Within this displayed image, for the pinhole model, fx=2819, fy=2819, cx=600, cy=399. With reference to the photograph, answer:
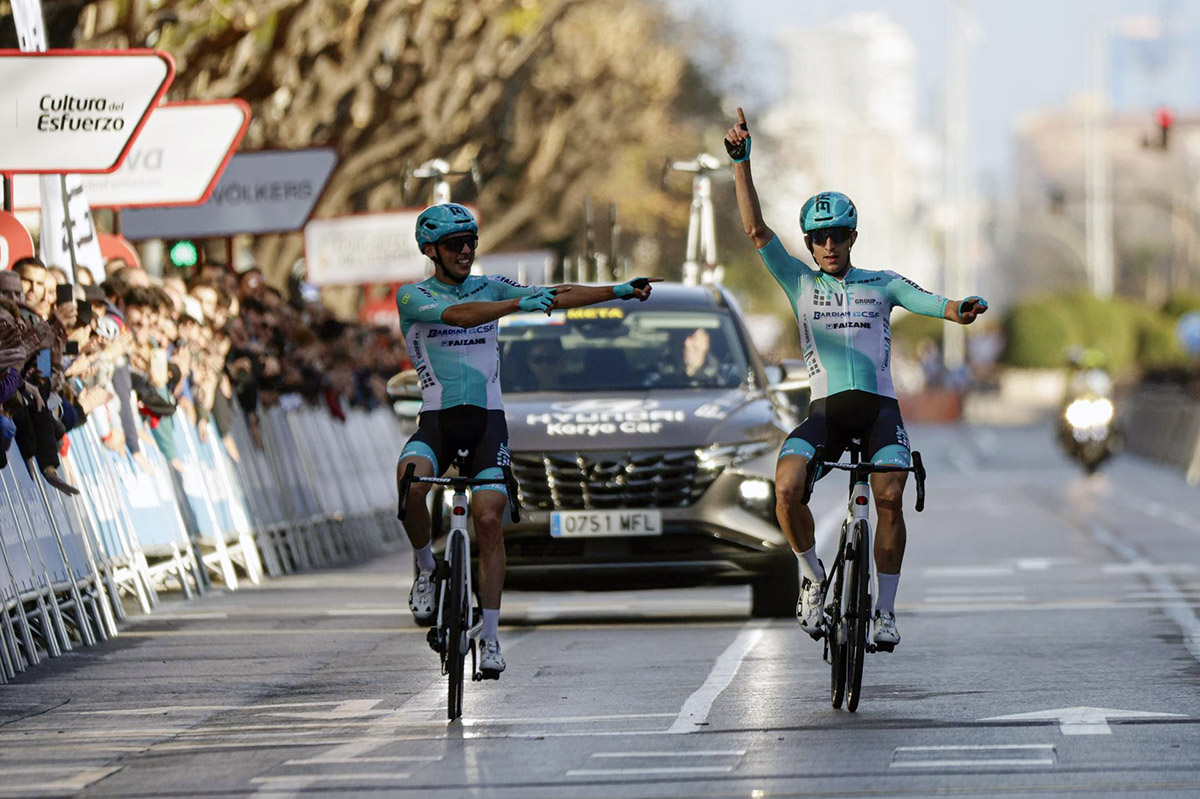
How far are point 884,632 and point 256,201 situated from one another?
13.9 meters

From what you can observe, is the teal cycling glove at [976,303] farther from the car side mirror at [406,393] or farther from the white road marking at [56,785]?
the car side mirror at [406,393]

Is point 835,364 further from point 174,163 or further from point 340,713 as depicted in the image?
point 174,163

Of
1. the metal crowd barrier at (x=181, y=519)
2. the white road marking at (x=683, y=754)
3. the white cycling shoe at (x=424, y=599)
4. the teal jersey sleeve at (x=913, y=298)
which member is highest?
the teal jersey sleeve at (x=913, y=298)

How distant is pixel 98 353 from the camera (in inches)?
641

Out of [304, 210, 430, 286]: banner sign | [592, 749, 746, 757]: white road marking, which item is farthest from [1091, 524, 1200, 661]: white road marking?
[304, 210, 430, 286]: banner sign

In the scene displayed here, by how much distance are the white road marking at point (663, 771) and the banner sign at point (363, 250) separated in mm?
21159

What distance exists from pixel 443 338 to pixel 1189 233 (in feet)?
428

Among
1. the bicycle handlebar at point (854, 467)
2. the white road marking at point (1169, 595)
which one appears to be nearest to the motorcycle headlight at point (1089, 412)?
the white road marking at point (1169, 595)

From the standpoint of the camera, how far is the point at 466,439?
10.9m

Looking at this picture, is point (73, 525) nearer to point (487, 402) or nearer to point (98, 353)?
point (98, 353)

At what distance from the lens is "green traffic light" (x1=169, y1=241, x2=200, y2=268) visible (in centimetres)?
2439

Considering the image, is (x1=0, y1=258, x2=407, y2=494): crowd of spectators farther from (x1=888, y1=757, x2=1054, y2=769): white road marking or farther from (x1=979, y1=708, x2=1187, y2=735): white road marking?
(x1=888, y1=757, x2=1054, y2=769): white road marking

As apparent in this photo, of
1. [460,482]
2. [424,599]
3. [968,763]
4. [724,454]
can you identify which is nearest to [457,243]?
[460,482]

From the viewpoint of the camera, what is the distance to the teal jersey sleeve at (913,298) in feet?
34.9
